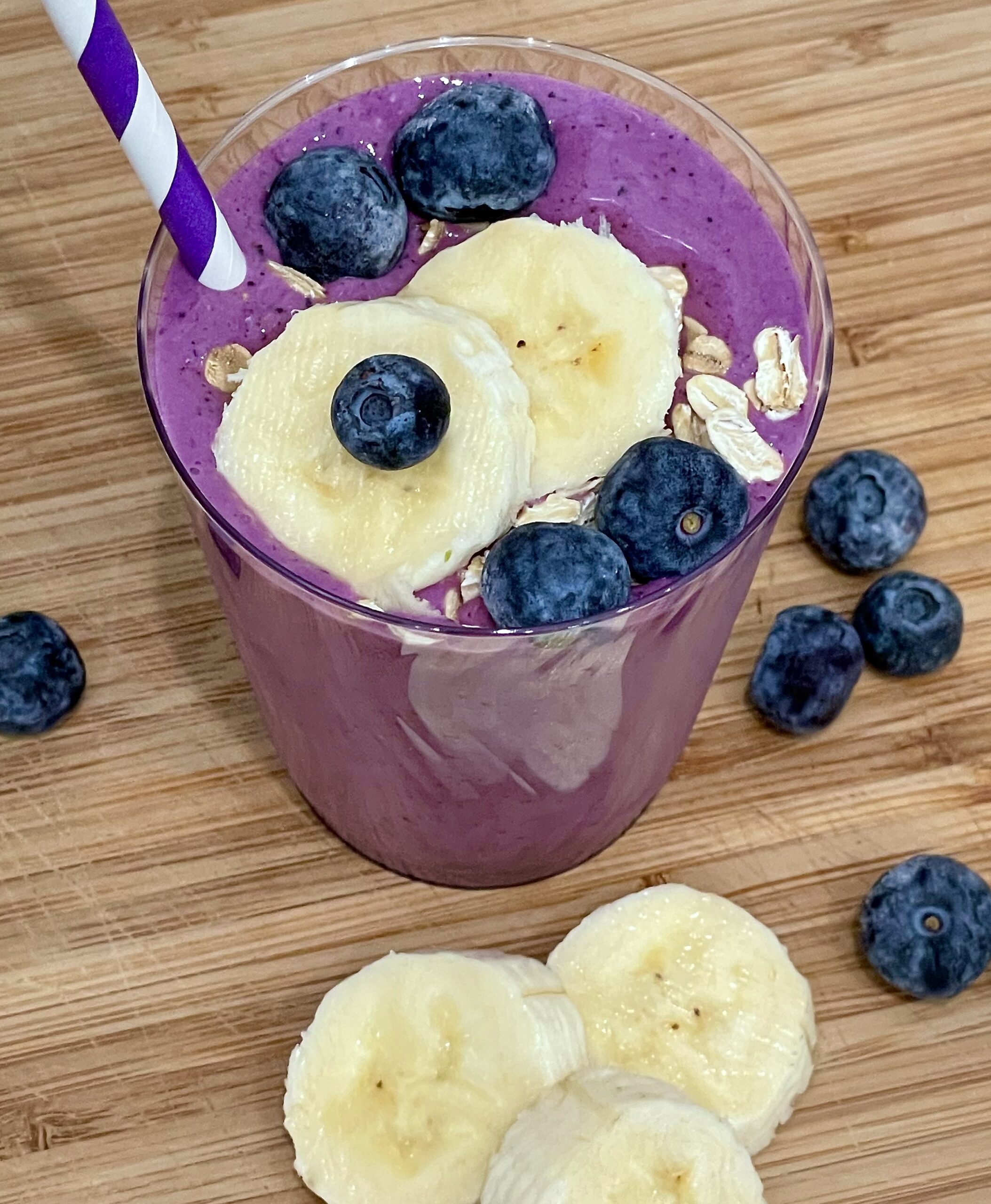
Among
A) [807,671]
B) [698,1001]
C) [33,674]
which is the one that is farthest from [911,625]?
[33,674]

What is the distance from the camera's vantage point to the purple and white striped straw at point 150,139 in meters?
1.07

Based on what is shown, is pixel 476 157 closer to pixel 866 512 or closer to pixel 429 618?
pixel 429 618

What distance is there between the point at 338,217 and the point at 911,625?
75 cm

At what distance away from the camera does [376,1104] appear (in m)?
1.36

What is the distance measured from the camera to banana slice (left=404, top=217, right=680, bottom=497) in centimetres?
115

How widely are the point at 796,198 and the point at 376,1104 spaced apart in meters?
1.17

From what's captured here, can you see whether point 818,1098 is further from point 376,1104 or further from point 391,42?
point 391,42

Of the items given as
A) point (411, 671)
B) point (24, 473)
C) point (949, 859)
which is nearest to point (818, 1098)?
point (949, 859)

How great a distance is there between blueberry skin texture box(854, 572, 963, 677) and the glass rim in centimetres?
46

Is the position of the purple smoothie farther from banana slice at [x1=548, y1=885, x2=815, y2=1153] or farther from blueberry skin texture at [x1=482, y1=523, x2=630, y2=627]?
banana slice at [x1=548, y1=885, x2=815, y2=1153]

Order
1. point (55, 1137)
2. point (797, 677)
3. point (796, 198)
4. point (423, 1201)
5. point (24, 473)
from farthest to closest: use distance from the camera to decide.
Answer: point (796, 198) < point (24, 473) < point (797, 677) < point (55, 1137) < point (423, 1201)

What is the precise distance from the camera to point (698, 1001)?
1.42m

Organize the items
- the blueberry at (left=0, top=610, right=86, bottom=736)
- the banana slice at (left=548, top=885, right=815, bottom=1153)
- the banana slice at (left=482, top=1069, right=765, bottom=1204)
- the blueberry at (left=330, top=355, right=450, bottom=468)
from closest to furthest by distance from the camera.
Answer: the blueberry at (left=330, top=355, right=450, bottom=468) → the banana slice at (left=482, top=1069, right=765, bottom=1204) → the banana slice at (left=548, top=885, right=815, bottom=1153) → the blueberry at (left=0, top=610, right=86, bottom=736)

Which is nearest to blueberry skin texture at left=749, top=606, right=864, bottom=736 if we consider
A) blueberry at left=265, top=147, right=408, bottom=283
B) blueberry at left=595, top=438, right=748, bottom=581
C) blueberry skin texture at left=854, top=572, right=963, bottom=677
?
blueberry skin texture at left=854, top=572, right=963, bottom=677
